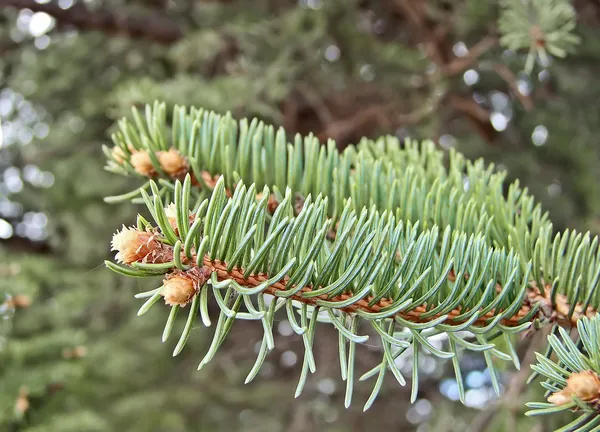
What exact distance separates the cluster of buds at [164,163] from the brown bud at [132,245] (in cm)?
15

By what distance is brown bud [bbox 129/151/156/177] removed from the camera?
436 millimetres

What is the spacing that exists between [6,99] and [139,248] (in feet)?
4.36

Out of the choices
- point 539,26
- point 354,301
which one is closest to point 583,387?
point 354,301

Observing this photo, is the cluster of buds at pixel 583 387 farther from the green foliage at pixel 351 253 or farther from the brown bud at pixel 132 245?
the brown bud at pixel 132 245

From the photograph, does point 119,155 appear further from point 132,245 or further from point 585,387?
point 585,387

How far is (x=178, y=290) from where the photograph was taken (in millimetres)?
283

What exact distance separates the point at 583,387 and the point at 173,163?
0.32 meters

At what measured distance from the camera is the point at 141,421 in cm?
136

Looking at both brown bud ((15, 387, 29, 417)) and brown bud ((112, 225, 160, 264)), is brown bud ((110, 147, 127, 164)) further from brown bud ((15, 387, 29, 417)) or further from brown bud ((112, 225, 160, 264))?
brown bud ((15, 387, 29, 417))

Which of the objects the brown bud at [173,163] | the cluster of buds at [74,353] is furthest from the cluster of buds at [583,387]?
the cluster of buds at [74,353]

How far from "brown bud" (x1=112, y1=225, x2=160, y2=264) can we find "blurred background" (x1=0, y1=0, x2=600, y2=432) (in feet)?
1.75

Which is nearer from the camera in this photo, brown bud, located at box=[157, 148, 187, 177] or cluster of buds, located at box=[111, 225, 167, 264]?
cluster of buds, located at box=[111, 225, 167, 264]

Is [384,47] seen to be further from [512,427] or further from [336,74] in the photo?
[512,427]

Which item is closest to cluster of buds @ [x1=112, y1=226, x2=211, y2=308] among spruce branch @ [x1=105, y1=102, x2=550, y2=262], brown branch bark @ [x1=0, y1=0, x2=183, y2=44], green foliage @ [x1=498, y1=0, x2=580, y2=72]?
spruce branch @ [x1=105, y1=102, x2=550, y2=262]
